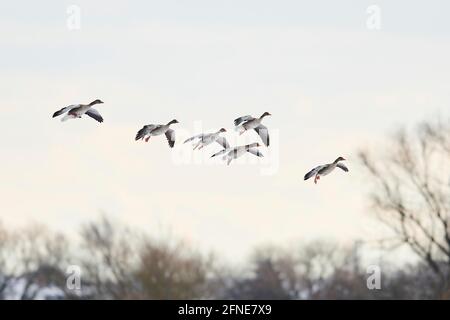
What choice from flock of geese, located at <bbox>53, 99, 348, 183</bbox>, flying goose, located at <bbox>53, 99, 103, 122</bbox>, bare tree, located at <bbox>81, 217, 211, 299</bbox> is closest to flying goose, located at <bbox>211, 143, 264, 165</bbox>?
flock of geese, located at <bbox>53, 99, 348, 183</bbox>

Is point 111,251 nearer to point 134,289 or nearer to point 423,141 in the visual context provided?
point 134,289

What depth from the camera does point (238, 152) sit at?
116 feet

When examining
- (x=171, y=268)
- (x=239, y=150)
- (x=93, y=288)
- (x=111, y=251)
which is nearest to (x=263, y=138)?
(x=239, y=150)

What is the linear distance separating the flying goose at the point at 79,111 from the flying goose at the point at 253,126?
328cm

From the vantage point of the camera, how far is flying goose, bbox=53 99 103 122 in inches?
1362

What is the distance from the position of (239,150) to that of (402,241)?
191 feet

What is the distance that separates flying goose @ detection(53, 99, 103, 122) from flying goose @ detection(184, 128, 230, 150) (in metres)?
2.37

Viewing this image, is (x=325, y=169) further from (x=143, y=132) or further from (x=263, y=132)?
(x=143, y=132)

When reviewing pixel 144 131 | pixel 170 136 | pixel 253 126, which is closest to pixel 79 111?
pixel 144 131

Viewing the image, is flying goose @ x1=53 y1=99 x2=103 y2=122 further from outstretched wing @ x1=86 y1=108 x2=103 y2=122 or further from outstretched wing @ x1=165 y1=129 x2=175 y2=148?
outstretched wing @ x1=165 y1=129 x2=175 y2=148

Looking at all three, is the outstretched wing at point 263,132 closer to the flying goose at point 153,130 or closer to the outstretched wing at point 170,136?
the flying goose at point 153,130

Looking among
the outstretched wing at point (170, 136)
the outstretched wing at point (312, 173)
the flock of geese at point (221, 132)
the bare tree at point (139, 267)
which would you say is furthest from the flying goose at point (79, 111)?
the bare tree at point (139, 267)

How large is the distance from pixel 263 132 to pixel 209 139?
5.92ft
